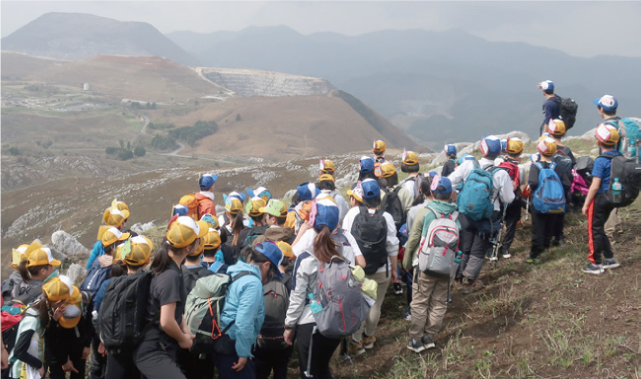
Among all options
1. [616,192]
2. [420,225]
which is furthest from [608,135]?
[420,225]

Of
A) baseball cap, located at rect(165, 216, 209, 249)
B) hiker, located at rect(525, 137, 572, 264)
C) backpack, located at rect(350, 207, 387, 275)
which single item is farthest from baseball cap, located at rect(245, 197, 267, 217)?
hiker, located at rect(525, 137, 572, 264)

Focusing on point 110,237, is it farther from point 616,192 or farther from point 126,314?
point 616,192

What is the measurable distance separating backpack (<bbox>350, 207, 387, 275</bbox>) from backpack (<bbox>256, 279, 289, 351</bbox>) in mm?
1263

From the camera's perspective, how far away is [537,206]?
6.64m

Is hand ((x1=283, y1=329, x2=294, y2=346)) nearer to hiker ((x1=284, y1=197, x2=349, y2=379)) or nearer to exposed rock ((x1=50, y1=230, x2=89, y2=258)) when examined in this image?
hiker ((x1=284, y1=197, x2=349, y2=379))

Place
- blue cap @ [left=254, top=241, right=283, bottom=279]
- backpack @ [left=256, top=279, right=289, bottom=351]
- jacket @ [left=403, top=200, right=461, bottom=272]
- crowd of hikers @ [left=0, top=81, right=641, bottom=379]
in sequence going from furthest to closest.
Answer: jacket @ [left=403, top=200, right=461, bottom=272]
backpack @ [left=256, top=279, right=289, bottom=351]
blue cap @ [left=254, top=241, right=283, bottom=279]
crowd of hikers @ [left=0, top=81, right=641, bottom=379]

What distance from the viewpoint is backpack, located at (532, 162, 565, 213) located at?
6.53 meters

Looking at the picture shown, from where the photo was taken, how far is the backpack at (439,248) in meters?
4.95

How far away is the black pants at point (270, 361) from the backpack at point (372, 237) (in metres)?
1.39

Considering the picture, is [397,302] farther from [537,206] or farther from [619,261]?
[619,261]

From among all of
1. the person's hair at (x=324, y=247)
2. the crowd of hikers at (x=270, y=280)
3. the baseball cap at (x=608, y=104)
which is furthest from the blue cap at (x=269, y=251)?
the baseball cap at (x=608, y=104)

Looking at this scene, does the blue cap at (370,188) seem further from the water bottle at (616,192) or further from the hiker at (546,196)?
the water bottle at (616,192)

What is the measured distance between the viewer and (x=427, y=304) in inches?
206

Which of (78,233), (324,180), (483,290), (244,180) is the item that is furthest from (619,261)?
(244,180)
